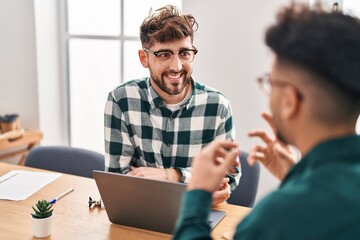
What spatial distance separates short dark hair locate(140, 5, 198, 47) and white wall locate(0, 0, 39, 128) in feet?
5.28

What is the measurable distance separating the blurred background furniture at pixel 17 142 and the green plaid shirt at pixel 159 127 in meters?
1.40

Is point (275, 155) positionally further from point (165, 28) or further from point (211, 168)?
point (165, 28)

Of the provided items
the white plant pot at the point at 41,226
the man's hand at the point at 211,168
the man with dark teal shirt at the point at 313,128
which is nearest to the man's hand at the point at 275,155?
the man's hand at the point at 211,168

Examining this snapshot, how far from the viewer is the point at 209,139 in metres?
1.88

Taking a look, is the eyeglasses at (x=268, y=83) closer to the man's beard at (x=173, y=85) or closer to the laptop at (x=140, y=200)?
the laptop at (x=140, y=200)

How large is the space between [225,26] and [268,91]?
173cm

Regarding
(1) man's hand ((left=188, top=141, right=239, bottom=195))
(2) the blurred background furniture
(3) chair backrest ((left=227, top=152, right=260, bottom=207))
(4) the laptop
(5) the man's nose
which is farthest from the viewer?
(2) the blurred background furniture

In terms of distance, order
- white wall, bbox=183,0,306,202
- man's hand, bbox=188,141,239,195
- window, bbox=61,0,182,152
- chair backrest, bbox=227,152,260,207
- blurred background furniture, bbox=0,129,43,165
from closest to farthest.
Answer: man's hand, bbox=188,141,239,195 → chair backrest, bbox=227,152,260,207 → white wall, bbox=183,0,306,202 → blurred background furniture, bbox=0,129,43,165 → window, bbox=61,0,182,152

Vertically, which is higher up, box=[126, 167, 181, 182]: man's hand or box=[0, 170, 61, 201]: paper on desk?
box=[126, 167, 181, 182]: man's hand

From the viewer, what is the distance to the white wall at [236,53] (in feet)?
8.22

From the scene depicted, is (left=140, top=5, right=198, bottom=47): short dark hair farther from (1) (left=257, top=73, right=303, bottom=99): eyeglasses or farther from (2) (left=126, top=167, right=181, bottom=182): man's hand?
(1) (left=257, top=73, right=303, bottom=99): eyeglasses

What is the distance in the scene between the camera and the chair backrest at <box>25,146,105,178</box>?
210cm

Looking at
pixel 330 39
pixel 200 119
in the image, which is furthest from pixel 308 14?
pixel 200 119

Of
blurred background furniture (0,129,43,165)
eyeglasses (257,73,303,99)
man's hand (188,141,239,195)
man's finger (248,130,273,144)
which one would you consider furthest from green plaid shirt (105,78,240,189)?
blurred background furniture (0,129,43,165)
